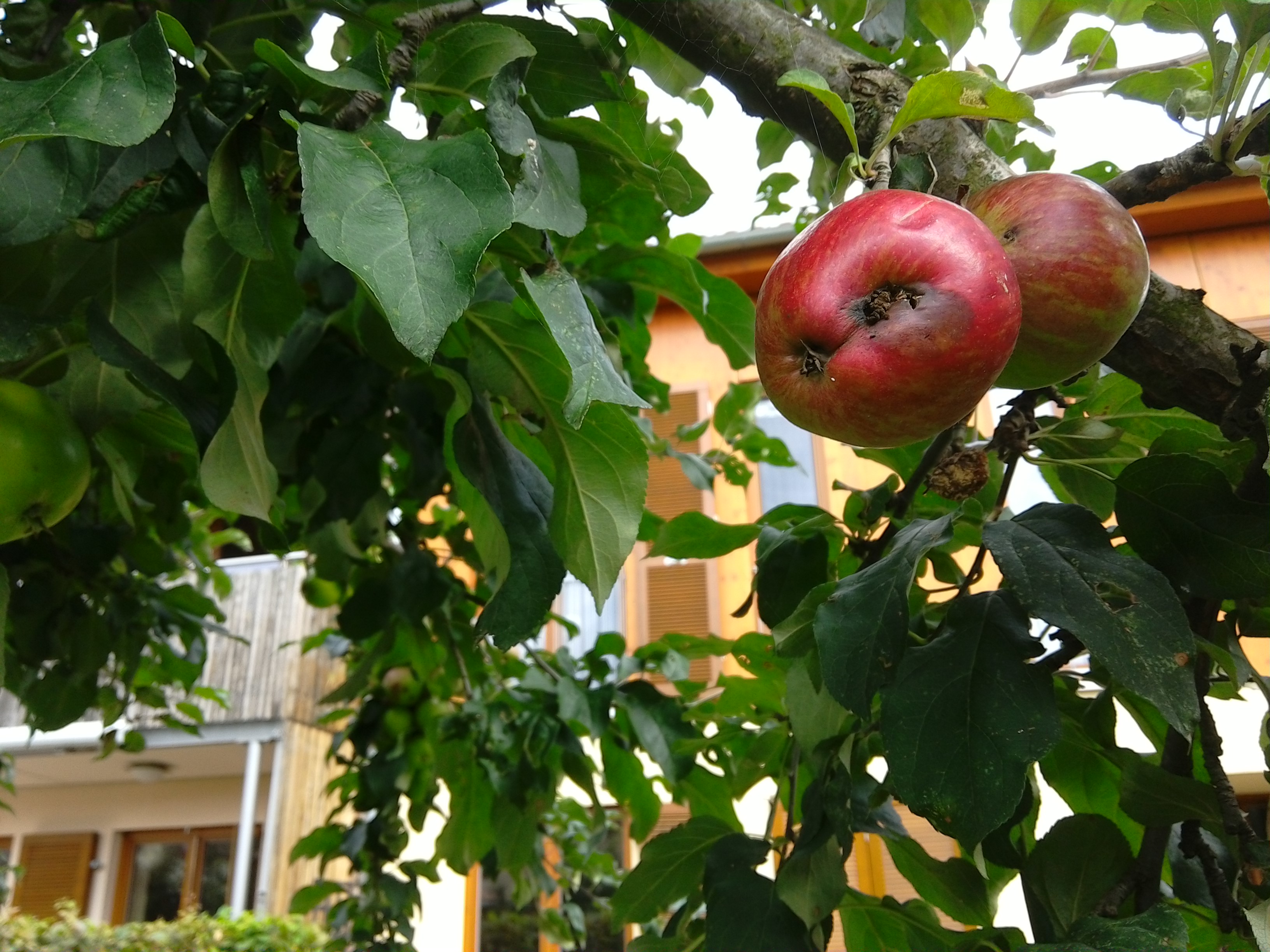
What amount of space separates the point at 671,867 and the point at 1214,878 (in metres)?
0.49

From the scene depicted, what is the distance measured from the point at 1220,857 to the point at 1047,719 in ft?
0.95

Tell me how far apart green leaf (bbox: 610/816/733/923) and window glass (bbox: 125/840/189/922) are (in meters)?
7.84

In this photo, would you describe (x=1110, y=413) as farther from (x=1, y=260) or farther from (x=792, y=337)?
(x=1, y=260)

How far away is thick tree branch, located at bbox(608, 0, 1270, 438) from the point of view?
2.06ft

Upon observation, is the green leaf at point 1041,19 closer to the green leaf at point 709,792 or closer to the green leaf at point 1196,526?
the green leaf at point 1196,526

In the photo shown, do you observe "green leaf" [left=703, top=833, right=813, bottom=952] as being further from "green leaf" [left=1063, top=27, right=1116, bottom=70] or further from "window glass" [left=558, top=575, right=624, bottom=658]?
"window glass" [left=558, top=575, right=624, bottom=658]

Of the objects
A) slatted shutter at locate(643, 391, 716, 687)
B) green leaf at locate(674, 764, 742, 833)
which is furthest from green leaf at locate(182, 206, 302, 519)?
slatted shutter at locate(643, 391, 716, 687)

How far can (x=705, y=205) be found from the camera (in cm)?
98

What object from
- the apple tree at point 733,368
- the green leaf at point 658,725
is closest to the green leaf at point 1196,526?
the apple tree at point 733,368

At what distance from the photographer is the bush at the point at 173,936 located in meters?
4.99

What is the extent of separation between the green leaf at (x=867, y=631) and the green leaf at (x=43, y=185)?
57 centimetres

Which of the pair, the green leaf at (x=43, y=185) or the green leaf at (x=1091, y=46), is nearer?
the green leaf at (x=43, y=185)

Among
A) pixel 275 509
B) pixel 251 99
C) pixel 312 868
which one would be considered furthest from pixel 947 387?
pixel 312 868

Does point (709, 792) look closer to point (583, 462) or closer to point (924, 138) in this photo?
point (583, 462)
